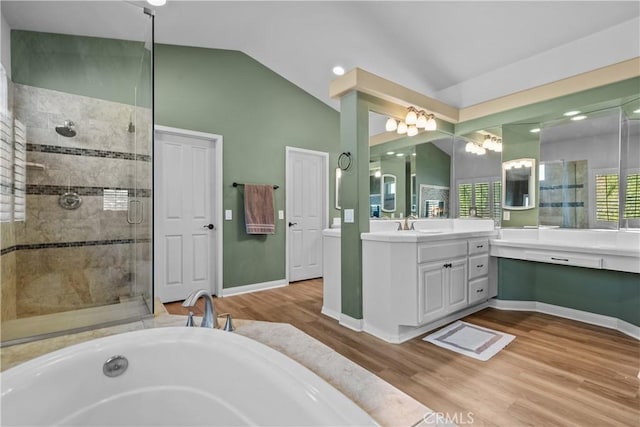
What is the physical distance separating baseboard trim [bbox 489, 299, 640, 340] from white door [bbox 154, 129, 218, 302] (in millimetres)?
3234

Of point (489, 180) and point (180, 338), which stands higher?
point (489, 180)

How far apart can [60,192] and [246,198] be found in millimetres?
1826

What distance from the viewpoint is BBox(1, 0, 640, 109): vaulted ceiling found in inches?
92.8

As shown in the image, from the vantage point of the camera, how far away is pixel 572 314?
2861 mm

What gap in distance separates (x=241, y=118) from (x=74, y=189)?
201cm

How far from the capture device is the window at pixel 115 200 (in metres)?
2.56

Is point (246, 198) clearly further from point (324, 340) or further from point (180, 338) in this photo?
point (180, 338)

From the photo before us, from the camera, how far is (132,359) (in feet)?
4.50

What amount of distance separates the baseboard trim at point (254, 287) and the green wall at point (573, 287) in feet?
8.47

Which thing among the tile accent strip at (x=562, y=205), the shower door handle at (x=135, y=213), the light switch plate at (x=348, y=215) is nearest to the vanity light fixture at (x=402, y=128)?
the light switch plate at (x=348, y=215)

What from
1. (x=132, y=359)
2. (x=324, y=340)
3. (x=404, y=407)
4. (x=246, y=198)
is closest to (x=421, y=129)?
(x=246, y=198)

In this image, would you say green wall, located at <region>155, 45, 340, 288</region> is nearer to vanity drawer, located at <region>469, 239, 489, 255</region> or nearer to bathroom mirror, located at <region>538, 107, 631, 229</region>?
vanity drawer, located at <region>469, 239, 489, 255</region>

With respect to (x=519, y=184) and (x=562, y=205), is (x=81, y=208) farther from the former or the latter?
(x=562, y=205)

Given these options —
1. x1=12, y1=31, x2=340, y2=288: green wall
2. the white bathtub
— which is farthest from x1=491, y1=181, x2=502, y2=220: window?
the white bathtub
